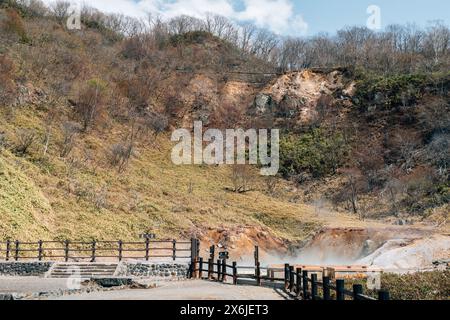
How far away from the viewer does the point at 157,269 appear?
24734 millimetres

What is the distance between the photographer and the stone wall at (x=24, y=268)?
24.6 m

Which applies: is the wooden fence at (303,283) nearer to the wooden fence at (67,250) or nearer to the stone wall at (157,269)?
the stone wall at (157,269)

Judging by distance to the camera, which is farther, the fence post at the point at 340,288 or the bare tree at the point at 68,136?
the bare tree at the point at 68,136

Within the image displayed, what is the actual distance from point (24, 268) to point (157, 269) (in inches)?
256

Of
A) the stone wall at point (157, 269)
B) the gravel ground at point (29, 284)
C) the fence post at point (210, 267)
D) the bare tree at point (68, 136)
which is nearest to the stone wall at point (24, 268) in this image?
the gravel ground at point (29, 284)

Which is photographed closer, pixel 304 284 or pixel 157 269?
pixel 304 284

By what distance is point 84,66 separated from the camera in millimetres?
63188

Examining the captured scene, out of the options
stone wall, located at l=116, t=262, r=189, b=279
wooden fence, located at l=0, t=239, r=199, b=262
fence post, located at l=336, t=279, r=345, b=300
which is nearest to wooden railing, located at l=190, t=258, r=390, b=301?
fence post, located at l=336, t=279, r=345, b=300

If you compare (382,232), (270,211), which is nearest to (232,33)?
(270,211)

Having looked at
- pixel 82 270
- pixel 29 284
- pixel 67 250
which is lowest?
pixel 29 284

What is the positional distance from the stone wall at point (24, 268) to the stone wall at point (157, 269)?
403 centimetres

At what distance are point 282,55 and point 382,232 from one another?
59.1m

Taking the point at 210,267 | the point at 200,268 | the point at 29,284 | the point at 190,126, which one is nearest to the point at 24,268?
the point at 29,284

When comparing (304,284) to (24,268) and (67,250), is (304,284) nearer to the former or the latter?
(67,250)
